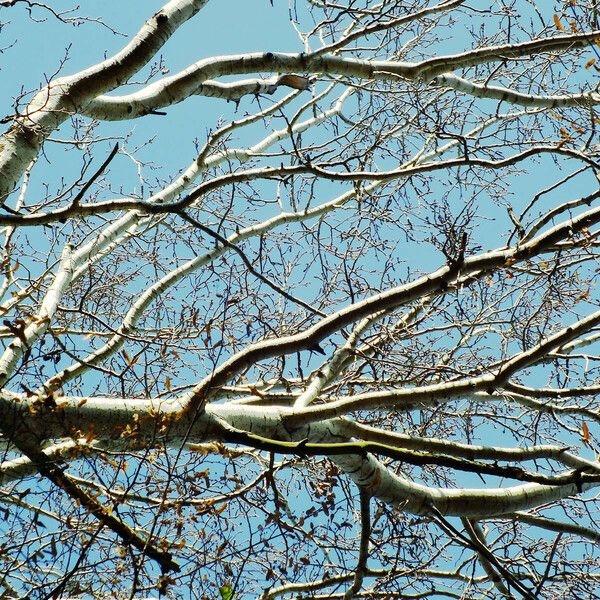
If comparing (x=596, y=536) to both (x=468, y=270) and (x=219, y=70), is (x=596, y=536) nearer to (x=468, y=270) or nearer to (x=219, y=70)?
(x=468, y=270)

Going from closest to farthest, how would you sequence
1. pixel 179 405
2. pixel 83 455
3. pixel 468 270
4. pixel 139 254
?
pixel 83 455
pixel 179 405
pixel 468 270
pixel 139 254

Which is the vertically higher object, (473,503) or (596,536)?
(596,536)

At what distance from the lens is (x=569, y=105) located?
19.4ft

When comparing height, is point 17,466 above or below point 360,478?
below

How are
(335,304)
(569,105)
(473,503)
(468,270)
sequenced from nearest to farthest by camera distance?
(468,270) < (473,503) < (569,105) < (335,304)

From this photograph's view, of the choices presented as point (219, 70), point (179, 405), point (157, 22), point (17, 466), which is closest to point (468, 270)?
point (179, 405)

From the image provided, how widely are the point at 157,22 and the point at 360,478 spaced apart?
3146 mm

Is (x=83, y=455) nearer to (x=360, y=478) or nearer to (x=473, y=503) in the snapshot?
(x=360, y=478)

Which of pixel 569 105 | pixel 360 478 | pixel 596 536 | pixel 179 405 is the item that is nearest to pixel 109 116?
pixel 179 405

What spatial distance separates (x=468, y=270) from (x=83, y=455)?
230cm

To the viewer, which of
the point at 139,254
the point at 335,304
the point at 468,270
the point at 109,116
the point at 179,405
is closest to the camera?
the point at 179,405

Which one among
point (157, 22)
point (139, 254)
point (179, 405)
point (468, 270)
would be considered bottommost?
point (179, 405)

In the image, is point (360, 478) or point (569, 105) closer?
point (360, 478)

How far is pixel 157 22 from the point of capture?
4312 millimetres
